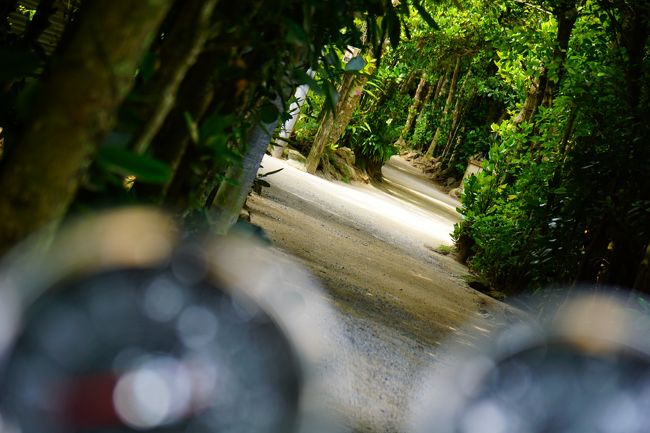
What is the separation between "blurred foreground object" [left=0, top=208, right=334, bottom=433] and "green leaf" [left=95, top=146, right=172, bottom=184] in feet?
0.37

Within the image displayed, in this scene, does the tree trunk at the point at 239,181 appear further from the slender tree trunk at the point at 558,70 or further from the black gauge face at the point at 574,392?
the slender tree trunk at the point at 558,70

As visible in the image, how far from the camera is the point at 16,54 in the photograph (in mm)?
1634

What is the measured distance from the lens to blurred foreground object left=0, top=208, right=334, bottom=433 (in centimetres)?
125

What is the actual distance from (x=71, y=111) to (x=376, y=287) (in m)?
5.04

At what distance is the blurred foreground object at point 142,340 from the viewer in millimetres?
1251

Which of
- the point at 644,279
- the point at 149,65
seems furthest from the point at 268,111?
the point at 644,279

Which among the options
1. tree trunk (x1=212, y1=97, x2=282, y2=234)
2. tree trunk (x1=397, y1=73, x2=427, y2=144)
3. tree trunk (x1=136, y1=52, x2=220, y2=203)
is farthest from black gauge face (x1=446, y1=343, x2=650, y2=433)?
tree trunk (x1=397, y1=73, x2=427, y2=144)

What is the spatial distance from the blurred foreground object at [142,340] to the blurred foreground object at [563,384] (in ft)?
2.71

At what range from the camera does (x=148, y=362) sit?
132 centimetres

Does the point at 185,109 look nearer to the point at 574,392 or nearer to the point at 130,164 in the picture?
the point at 130,164

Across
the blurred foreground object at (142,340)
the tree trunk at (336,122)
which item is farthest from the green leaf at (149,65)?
the tree trunk at (336,122)

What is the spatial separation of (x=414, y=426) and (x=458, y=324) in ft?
10.0

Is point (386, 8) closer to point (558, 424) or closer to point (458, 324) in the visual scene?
point (558, 424)

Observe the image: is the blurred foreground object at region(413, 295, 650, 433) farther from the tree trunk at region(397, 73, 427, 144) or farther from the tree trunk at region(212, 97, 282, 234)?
the tree trunk at region(397, 73, 427, 144)
